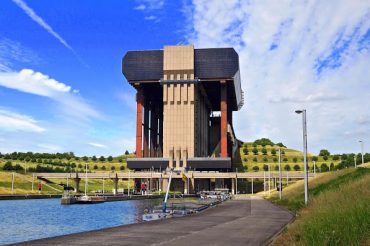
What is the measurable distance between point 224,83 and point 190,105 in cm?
1647

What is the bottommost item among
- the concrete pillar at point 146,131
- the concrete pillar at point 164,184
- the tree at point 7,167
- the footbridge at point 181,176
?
the concrete pillar at point 164,184

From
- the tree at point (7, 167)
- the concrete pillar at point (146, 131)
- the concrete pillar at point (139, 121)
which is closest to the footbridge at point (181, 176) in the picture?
the concrete pillar at point (139, 121)

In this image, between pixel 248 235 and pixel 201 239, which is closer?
pixel 201 239

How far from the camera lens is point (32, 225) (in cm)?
5103

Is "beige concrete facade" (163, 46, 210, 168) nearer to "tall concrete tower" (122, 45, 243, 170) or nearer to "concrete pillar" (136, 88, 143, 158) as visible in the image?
"tall concrete tower" (122, 45, 243, 170)

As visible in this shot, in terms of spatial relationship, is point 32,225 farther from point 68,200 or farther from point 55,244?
point 68,200

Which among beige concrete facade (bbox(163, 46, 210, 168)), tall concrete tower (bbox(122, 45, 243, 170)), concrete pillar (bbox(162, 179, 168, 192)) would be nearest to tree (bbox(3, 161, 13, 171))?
tall concrete tower (bbox(122, 45, 243, 170))

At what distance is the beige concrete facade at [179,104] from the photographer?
179875 millimetres

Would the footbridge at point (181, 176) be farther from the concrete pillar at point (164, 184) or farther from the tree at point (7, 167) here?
the tree at point (7, 167)

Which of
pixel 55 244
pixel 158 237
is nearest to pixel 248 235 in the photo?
pixel 158 237

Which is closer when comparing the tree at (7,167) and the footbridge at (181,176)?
the footbridge at (181,176)

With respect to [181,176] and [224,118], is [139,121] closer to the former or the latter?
[181,176]

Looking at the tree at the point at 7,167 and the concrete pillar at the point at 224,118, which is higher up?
the concrete pillar at the point at 224,118

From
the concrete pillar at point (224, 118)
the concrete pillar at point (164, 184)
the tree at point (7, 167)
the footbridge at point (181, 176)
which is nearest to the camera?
the footbridge at point (181, 176)
